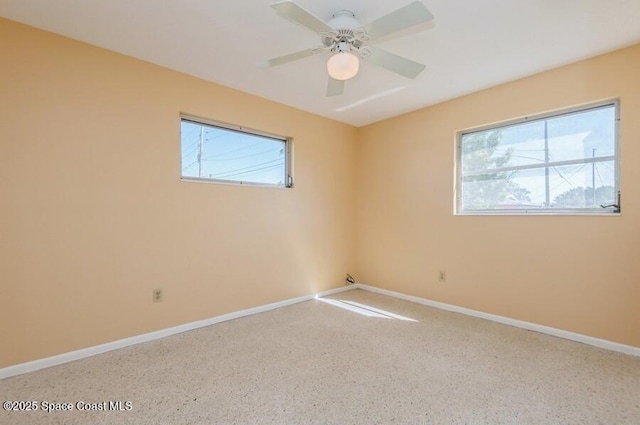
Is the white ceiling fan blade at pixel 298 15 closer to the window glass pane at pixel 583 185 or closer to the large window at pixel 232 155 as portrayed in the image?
the large window at pixel 232 155

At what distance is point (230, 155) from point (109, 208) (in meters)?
1.20

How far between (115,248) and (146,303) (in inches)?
20.8

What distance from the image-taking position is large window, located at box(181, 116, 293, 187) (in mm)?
2832

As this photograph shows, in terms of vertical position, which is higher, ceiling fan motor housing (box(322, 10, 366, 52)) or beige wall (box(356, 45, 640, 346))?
ceiling fan motor housing (box(322, 10, 366, 52))

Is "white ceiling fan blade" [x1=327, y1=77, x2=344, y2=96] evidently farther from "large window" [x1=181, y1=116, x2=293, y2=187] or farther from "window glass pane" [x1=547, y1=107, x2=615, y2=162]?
"window glass pane" [x1=547, y1=107, x2=615, y2=162]

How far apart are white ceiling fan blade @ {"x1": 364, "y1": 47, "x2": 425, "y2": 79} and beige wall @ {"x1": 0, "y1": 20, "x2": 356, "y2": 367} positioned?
65.0 inches

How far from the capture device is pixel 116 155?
92.7 inches

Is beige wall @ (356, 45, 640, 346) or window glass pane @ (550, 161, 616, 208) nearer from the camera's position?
beige wall @ (356, 45, 640, 346)

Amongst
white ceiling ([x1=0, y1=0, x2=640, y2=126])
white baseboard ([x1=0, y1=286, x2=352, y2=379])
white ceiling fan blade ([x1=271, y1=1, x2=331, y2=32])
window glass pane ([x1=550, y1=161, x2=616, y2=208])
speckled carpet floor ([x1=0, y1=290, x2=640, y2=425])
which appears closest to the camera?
white ceiling fan blade ([x1=271, y1=1, x2=331, y2=32])

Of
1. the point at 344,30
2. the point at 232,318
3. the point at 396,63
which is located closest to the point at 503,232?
the point at 396,63

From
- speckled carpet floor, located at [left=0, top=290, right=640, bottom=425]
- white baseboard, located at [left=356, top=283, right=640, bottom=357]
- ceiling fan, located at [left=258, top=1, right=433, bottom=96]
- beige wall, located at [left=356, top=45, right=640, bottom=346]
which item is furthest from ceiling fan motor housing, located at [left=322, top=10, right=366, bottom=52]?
white baseboard, located at [left=356, top=283, right=640, bottom=357]

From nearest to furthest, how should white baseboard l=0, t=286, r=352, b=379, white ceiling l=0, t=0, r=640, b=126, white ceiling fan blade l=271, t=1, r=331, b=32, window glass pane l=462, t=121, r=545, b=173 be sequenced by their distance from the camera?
1. white ceiling fan blade l=271, t=1, r=331, b=32
2. white ceiling l=0, t=0, r=640, b=126
3. white baseboard l=0, t=286, r=352, b=379
4. window glass pane l=462, t=121, r=545, b=173

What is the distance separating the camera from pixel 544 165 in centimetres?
271

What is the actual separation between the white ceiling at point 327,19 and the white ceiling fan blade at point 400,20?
0.26 meters
